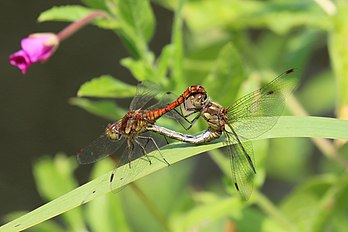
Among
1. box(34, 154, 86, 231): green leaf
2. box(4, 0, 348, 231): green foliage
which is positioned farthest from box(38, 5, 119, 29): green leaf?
box(34, 154, 86, 231): green leaf

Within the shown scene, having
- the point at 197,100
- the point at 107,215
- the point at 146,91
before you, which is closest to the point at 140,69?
the point at 146,91

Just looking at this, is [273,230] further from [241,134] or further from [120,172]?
[120,172]

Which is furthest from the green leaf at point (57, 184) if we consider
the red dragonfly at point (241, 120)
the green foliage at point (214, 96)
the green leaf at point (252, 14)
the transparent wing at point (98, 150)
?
the green leaf at point (252, 14)

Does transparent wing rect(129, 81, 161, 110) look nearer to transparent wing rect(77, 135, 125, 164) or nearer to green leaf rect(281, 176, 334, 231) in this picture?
transparent wing rect(77, 135, 125, 164)

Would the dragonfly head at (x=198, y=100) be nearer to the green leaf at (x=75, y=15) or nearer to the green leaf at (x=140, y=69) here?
the green leaf at (x=140, y=69)

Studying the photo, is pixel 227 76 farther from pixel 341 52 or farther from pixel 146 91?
pixel 341 52

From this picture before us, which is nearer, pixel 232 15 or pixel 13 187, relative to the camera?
pixel 232 15

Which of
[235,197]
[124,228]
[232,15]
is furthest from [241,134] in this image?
[232,15]
